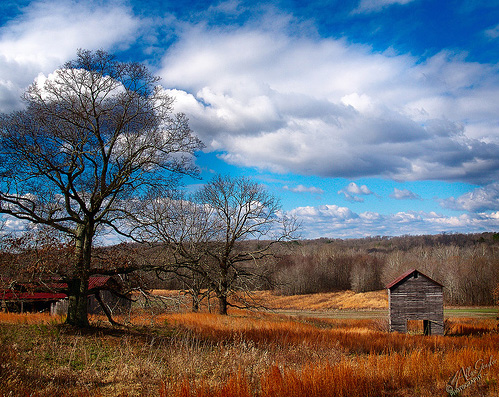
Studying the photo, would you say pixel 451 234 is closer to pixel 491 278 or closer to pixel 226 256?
pixel 491 278

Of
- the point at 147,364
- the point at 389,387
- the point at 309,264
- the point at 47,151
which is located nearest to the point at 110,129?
the point at 47,151

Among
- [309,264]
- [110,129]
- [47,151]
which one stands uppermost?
[110,129]

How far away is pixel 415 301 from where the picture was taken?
2609 cm

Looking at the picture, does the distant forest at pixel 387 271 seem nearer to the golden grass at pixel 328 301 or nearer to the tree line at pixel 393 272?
the tree line at pixel 393 272

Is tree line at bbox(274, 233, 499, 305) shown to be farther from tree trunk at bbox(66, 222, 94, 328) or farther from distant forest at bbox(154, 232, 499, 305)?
tree trunk at bbox(66, 222, 94, 328)

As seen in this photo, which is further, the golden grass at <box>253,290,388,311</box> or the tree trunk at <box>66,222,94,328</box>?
the golden grass at <box>253,290,388,311</box>

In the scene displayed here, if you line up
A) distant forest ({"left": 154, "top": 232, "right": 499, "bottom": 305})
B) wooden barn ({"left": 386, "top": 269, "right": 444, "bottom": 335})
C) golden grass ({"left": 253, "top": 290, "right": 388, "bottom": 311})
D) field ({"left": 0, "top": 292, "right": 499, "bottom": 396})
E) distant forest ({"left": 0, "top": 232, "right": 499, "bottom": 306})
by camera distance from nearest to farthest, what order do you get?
field ({"left": 0, "top": 292, "right": 499, "bottom": 396})
distant forest ({"left": 0, "top": 232, "right": 499, "bottom": 306})
wooden barn ({"left": 386, "top": 269, "right": 444, "bottom": 335})
distant forest ({"left": 154, "top": 232, "right": 499, "bottom": 305})
golden grass ({"left": 253, "top": 290, "right": 388, "bottom": 311})

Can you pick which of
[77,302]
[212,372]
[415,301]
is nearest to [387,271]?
[415,301]

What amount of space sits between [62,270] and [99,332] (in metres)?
2.41

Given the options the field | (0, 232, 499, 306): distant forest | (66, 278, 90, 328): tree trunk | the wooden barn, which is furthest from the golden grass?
the field

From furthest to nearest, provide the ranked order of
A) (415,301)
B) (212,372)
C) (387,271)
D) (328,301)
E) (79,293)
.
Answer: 1. (328,301)
2. (387,271)
3. (415,301)
4. (79,293)
5. (212,372)

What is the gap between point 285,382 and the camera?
6.35 metres

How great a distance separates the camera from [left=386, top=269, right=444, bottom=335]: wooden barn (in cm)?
2588

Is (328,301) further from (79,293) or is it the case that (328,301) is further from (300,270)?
→ (79,293)
